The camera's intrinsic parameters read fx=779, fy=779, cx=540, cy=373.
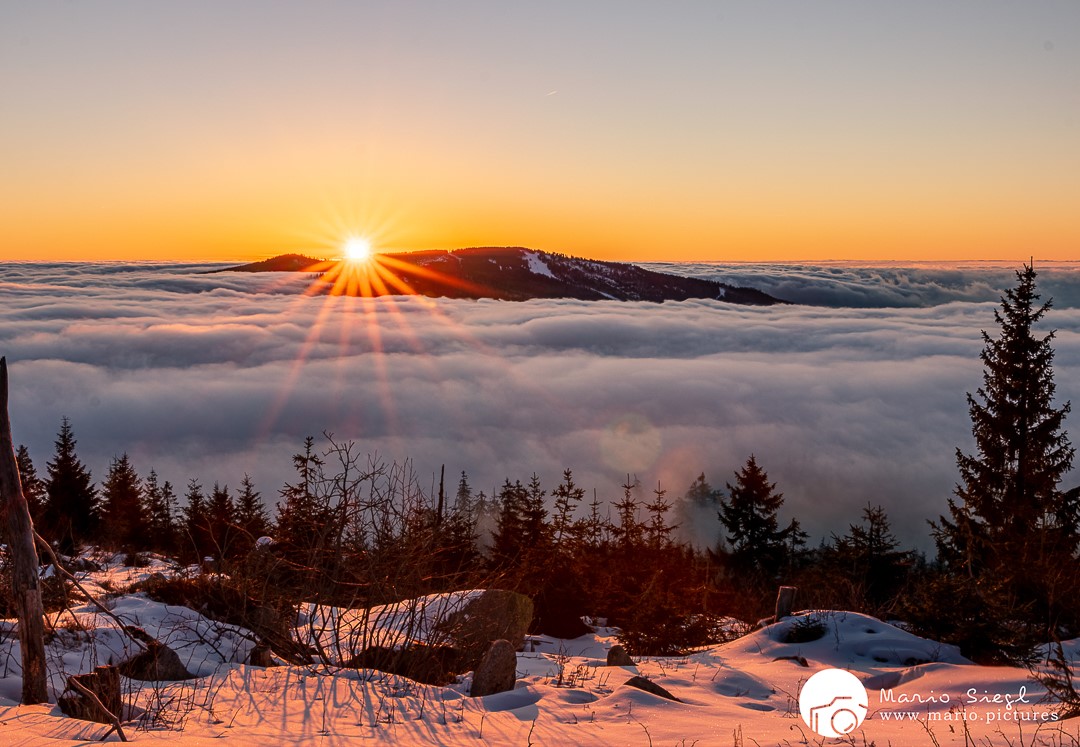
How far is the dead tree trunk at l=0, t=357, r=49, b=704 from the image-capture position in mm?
5594

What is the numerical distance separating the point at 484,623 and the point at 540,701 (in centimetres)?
249

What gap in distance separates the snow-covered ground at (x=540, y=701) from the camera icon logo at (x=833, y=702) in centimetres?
14

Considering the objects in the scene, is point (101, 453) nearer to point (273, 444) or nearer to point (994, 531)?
point (273, 444)

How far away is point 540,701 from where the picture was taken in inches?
292

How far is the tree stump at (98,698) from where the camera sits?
548 centimetres

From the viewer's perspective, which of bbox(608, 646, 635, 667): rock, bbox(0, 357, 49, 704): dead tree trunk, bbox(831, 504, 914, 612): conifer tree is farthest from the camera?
bbox(831, 504, 914, 612): conifer tree

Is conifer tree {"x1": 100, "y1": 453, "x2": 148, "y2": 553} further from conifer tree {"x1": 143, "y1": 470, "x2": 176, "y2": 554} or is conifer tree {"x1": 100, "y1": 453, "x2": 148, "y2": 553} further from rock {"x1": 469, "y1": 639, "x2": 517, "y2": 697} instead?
rock {"x1": 469, "y1": 639, "x2": 517, "y2": 697}

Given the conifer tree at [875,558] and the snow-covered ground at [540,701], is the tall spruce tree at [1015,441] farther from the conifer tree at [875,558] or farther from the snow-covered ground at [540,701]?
the snow-covered ground at [540,701]

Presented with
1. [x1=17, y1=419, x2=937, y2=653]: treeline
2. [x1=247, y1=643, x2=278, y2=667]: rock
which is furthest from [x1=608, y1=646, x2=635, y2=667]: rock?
[x1=247, y1=643, x2=278, y2=667]: rock

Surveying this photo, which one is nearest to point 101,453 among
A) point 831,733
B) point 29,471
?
point 29,471

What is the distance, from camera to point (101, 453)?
417ft

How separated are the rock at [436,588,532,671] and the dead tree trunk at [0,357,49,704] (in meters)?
4.35

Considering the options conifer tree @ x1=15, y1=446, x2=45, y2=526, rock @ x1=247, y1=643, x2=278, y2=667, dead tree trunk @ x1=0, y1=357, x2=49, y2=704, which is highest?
dead tree trunk @ x1=0, y1=357, x2=49, y2=704

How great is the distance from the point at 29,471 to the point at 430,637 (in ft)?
110
